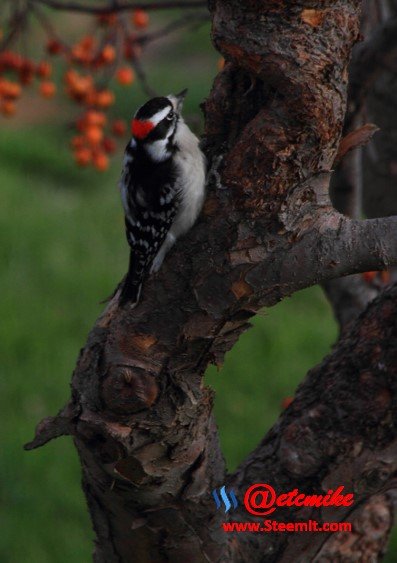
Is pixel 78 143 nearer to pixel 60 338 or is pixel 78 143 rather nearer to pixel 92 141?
pixel 92 141

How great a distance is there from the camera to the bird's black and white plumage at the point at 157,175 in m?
2.95

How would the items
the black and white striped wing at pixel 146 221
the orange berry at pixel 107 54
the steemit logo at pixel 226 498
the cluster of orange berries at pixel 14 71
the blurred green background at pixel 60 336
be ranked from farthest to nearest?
the blurred green background at pixel 60 336 < the cluster of orange berries at pixel 14 71 < the orange berry at pixel 107 54 < the black and white striped wing at pixel 146 221 < the steemit logo at pixel 226 498

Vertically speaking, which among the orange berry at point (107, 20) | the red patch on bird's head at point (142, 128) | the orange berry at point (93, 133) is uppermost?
the orange berry at point (107, 20)

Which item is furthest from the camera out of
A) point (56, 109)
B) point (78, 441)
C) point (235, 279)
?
point (56, 109)

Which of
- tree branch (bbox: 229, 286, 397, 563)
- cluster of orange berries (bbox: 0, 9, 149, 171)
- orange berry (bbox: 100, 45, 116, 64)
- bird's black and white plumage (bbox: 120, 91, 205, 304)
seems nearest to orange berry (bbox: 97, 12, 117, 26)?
cluster of orange berries (bbox: 0, 9, 149, 171)

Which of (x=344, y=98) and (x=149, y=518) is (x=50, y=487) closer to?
(x=149, y=518)

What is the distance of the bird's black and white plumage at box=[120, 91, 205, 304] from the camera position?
295cm

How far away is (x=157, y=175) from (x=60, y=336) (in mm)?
3095

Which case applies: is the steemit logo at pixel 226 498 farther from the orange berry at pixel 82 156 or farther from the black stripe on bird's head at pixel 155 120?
the orange berry at pixel 82 156

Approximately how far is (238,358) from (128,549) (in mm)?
3568

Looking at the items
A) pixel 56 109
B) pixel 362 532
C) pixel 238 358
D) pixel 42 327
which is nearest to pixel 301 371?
pixel 238 358

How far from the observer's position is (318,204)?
231 cm

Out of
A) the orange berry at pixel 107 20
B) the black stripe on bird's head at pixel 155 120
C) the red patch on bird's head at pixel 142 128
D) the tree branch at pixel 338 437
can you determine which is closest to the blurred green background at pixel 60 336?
the black stripe on bird's head at pixel 155 120

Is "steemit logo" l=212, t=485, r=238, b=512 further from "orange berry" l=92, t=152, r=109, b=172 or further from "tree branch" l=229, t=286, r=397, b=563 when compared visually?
"orange berry" l=92, t=152, r=109, b=172
